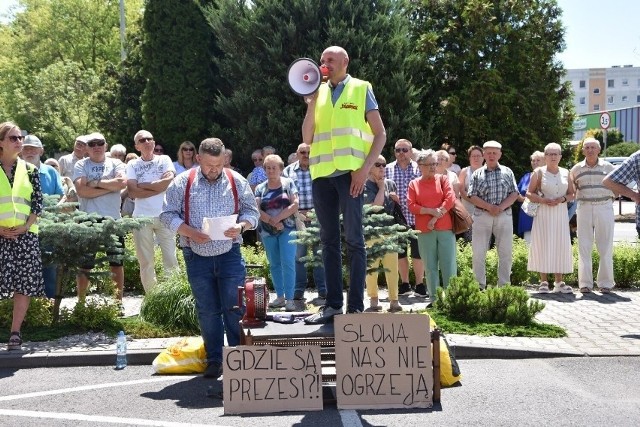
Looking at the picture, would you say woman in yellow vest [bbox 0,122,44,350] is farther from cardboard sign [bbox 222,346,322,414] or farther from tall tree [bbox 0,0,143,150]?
tall tree [bbox 0,0,143,150]

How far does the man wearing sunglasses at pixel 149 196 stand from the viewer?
11594 millimetres

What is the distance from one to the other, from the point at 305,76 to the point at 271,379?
235 centimetres

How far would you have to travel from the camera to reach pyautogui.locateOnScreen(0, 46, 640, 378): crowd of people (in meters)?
7.43

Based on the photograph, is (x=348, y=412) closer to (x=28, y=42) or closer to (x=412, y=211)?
(x=412, y=211)

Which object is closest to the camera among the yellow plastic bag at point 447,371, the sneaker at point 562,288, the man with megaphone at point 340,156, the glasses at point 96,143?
the man with megaphone at point 340,156

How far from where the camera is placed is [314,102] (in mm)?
7453

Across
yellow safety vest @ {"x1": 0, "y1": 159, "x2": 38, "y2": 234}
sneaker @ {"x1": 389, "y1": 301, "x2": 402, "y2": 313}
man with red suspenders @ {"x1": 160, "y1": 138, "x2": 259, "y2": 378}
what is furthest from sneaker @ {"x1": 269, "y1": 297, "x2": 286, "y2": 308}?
yellow safety vest @ {"x1": 0, "y1": 159, "x2": 38, "y2": 234}

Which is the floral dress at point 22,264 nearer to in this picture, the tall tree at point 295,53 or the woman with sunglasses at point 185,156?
the woman with sunglasses at point 185,156

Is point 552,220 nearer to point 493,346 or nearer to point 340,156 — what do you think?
point 493,346

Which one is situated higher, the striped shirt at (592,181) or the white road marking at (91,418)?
the striped shirt at (592,181)

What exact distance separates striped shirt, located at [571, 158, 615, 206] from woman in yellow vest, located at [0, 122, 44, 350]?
23.9ft

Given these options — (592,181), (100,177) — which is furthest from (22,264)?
(592,181)

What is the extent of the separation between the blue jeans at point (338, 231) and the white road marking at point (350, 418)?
96 cm

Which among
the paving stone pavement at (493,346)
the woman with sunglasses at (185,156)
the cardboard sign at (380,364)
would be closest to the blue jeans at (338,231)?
the cardboard sign at (380,364)
